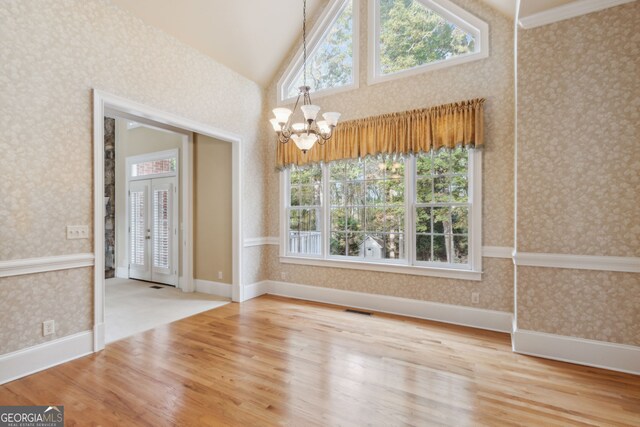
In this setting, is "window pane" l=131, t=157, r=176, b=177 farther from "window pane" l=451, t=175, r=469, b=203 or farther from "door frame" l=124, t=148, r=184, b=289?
"window pane" l=451, t=175, r=469, b=203

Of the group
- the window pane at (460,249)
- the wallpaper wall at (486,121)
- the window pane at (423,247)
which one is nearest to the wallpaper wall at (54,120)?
the wallpaper wall at (486,121)

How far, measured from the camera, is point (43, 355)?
278 cm

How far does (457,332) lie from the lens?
3.64 metres

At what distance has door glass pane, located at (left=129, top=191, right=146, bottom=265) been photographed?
21.0 ft

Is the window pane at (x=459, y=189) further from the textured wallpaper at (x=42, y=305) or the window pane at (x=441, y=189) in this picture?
the textured wallpaper at (x=42, y=305)

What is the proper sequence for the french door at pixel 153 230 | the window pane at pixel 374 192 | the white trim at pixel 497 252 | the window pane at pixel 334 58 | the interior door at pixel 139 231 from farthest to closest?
the interior door at pixel 139 231
the french door at pixel 153 230
the window pane at pixel 334 58
the window pane at pixel 374 192
the white trim at pixel 497 252

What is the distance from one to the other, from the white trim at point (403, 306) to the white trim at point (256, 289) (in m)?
0.05

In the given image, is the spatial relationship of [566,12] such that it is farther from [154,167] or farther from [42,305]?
[154,167]

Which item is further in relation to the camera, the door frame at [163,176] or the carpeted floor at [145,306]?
the door frame at [163,176]

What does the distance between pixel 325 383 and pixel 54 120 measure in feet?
10.7

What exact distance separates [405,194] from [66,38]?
155 inches

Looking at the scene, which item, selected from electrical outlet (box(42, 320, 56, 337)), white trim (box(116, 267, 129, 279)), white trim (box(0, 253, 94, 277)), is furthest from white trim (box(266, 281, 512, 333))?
white trim (box(116, 267, 129, 279))

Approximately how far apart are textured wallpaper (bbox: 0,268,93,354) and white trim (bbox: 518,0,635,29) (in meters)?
4.88

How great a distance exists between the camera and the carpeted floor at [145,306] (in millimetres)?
3820
